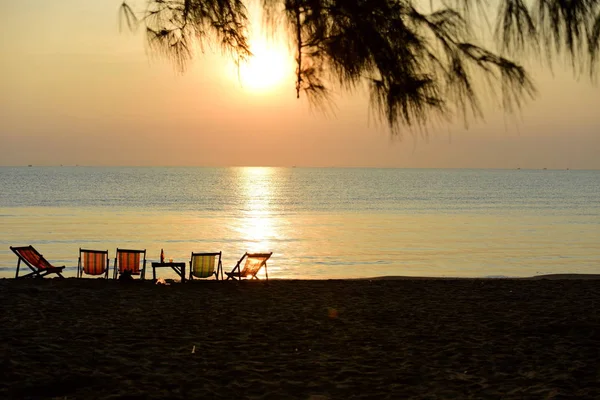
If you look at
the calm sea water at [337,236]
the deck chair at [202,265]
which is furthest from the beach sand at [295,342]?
the calm sea water at [337,236]

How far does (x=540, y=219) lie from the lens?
51.4 metres

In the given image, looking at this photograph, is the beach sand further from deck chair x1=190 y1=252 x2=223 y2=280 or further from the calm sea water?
the calm sea water

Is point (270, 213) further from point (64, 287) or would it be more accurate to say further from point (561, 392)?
point (561, 392)

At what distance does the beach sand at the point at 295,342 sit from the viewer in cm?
614

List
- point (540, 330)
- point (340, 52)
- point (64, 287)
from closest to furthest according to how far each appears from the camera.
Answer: point (340, 52) < point (540, 330) < point (64, 287)

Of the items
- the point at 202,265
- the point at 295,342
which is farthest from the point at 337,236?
the point at 295,342

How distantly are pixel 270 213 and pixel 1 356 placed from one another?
5241cm

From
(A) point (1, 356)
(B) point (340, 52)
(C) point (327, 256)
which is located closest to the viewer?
(B) point (340, 52)

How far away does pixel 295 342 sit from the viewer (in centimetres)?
801

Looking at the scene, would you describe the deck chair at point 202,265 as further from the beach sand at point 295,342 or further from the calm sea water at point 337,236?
the calm sea water at point 337,236

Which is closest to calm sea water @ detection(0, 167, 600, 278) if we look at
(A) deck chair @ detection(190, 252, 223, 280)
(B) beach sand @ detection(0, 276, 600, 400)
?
(A) deck chair @ detection(190, 252, 223, 280)

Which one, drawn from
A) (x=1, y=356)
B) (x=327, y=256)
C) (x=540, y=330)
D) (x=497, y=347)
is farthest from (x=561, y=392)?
(x=327, y=256)

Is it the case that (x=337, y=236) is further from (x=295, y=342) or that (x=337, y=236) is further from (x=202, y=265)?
(x=295, y=342)

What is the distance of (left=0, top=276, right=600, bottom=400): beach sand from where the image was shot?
6141 millimetres
